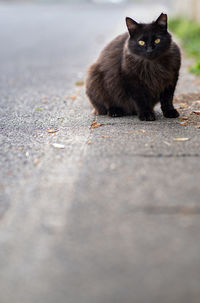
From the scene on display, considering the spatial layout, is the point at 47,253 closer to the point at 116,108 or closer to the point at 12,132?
the point at 12,132

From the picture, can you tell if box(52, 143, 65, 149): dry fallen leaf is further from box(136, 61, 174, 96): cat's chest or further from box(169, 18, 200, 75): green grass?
box(169, 18, 200, 75): green grass

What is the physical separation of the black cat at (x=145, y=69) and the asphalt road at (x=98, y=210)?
213 mm

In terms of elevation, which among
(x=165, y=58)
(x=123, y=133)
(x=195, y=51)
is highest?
(x=165, y=58)

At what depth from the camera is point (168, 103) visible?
14.2 ft

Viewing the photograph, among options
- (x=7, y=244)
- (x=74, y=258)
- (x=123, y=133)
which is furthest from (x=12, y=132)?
(x=74, y=258)

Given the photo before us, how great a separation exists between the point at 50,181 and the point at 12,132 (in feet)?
4.49

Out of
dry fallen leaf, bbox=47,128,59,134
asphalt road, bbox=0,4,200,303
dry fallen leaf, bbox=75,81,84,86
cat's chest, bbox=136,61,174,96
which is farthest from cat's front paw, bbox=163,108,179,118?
dry fallen leaf, bbox=75,81,84,86

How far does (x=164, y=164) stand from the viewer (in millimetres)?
3037

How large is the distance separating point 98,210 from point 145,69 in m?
2.13

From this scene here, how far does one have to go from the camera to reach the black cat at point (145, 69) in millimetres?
4125

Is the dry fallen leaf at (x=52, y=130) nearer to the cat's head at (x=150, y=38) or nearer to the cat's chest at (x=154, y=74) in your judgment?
the cat's chest at (x=154, y=74)

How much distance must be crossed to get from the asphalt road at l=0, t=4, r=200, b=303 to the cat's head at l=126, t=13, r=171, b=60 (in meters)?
0.70

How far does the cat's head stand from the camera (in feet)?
13.5

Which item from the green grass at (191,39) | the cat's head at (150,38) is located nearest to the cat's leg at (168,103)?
the cat's head at (150,38)
